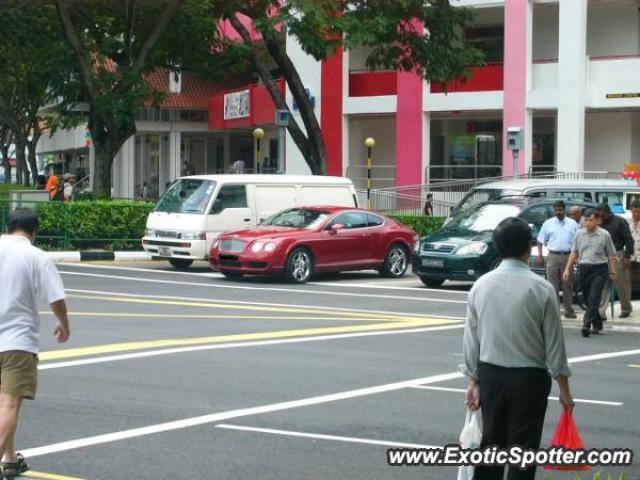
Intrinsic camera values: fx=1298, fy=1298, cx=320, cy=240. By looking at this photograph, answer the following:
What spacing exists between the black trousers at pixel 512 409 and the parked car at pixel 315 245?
17935mm

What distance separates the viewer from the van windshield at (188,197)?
27.6 meters

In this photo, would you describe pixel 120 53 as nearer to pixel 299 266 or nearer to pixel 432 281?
pixel 299 266

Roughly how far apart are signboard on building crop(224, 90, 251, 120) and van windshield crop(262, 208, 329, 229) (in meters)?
23.9

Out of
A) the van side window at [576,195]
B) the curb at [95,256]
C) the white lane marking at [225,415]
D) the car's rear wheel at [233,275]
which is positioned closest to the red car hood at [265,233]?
the car's rear wheel at [233,275]

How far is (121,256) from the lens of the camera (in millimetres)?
30641

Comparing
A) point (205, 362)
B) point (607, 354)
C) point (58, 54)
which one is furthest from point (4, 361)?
point (58, 54)

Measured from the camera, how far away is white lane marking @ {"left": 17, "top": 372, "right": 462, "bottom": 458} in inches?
372

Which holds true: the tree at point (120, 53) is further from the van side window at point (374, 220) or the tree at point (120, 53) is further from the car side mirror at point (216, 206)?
the van side window at point (374, 220)

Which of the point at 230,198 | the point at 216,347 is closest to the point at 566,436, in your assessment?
the point at 216,347

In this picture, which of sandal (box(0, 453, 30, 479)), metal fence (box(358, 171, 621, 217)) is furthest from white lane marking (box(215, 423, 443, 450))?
metal fence (box(358, 171, 621, 217))

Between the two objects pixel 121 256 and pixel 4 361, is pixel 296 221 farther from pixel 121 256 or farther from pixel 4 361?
pixel 4 361

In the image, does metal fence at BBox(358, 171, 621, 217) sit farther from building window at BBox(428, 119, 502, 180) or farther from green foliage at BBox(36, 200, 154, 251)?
green foliage at BBox(36, 200, 154, 251)

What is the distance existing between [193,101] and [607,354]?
43.0 m

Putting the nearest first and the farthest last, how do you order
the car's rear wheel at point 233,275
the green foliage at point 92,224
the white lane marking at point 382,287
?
the white lane marking at point 382,287
the car's rear wheel at point 233,275
the green foliage at point 92,224
